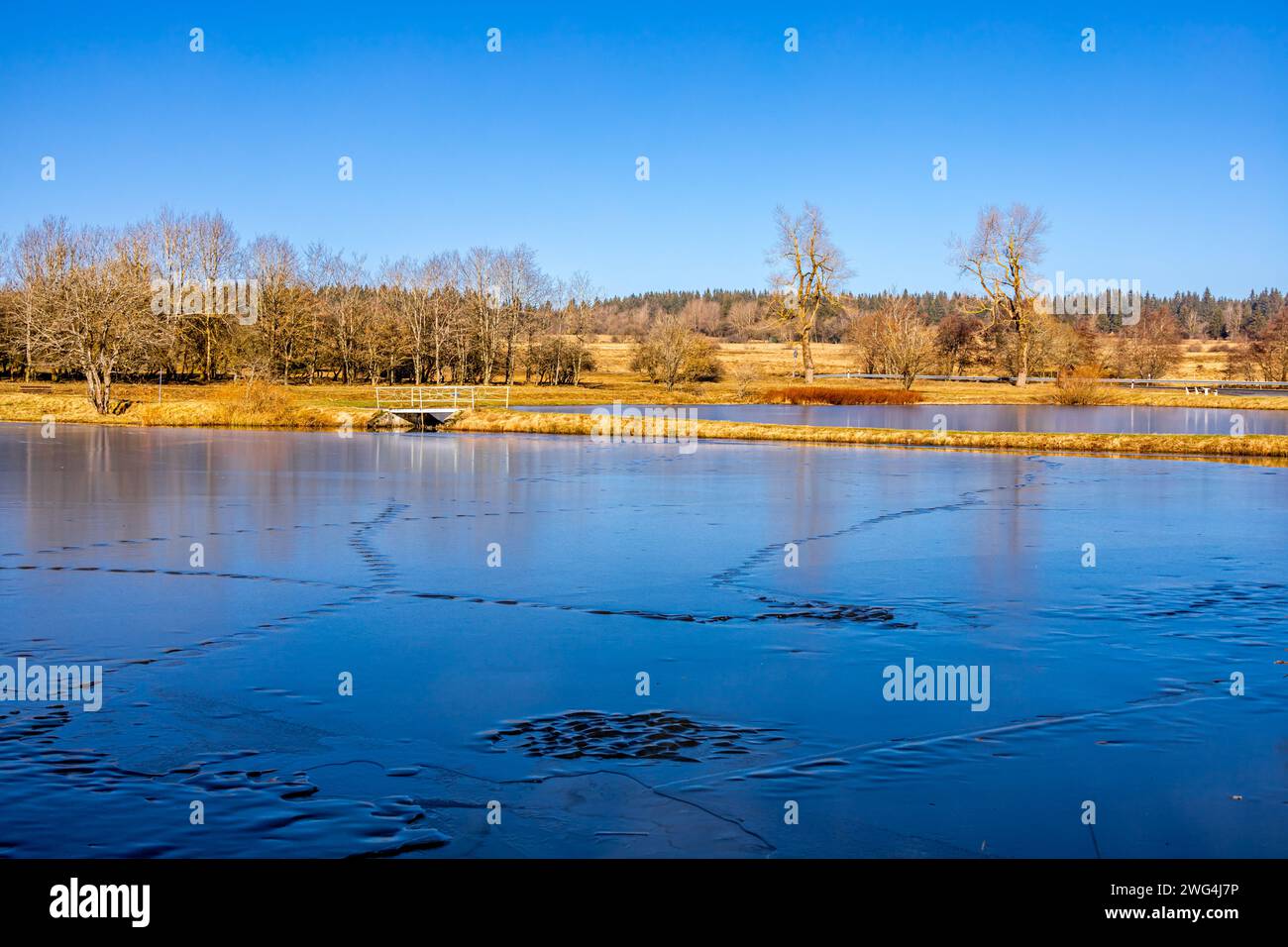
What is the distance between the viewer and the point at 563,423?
41.2m

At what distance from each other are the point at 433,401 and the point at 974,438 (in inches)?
979

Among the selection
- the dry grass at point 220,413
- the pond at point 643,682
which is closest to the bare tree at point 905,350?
the dry grass at point 220,413

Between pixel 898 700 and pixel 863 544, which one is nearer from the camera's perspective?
pixel 898 700

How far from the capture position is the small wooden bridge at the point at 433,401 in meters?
43.4

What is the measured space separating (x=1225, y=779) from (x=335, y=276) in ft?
264

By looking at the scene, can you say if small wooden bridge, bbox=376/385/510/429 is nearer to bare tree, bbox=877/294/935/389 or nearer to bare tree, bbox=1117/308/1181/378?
bare tree, bbox=877/294/935/389

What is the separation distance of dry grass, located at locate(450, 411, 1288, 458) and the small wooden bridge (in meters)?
1.17

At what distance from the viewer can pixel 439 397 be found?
181 feet

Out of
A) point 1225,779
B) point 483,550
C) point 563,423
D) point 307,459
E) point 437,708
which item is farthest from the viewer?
point 563,423

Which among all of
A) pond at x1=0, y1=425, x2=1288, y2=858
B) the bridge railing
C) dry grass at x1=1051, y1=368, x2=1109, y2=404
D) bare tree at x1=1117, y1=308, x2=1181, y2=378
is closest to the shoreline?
dry grass at x1=1051, y1=368, x2=1109, y2=404

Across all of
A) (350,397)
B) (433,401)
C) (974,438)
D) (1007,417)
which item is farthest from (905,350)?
(974,438)

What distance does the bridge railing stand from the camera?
49469 millimetres

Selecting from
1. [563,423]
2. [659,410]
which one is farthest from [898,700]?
[659,410]
